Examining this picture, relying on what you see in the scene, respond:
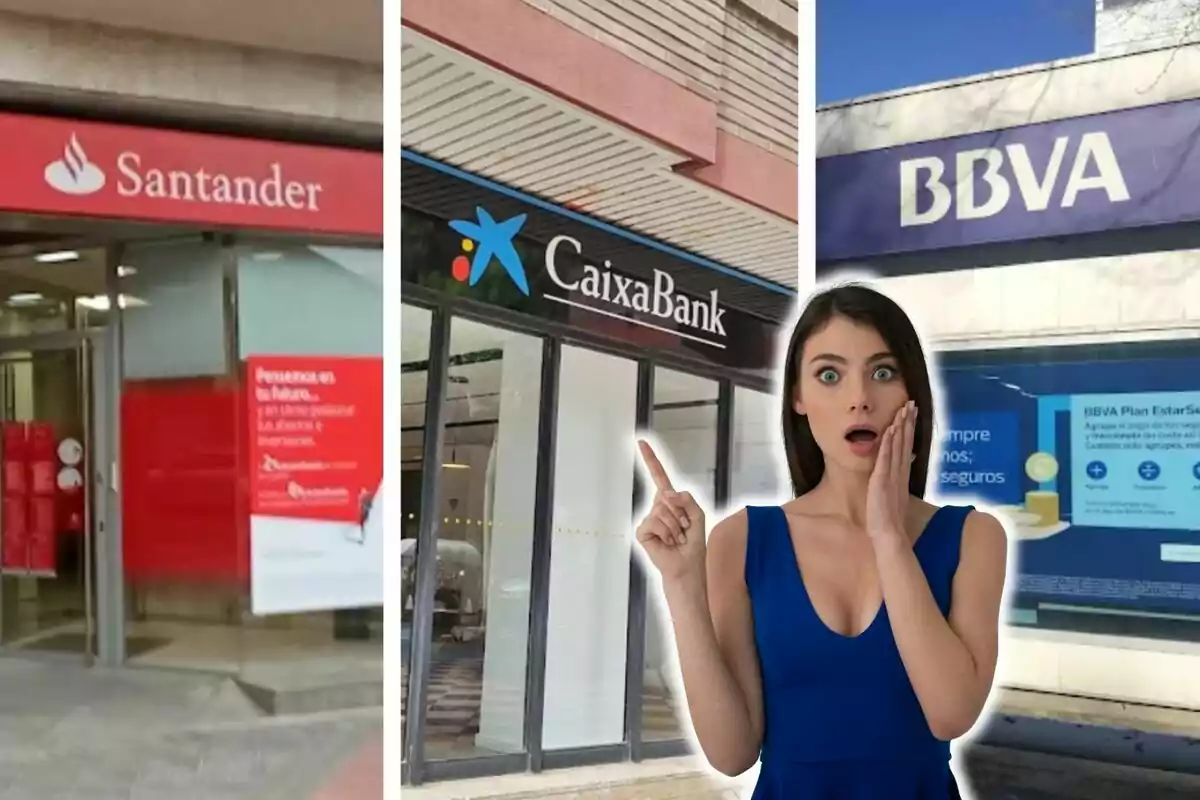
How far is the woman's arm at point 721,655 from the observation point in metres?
1.58

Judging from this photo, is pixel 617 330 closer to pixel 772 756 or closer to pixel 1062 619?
pixel 772 756

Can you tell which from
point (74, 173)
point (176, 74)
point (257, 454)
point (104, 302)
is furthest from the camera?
point (104, 302)

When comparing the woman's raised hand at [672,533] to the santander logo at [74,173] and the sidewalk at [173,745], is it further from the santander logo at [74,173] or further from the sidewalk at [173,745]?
the santander logo at [74,173]

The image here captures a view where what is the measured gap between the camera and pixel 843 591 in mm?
1562

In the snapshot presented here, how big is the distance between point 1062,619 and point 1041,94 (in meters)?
0.83

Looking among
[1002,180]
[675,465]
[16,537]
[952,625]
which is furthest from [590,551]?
[16,537]

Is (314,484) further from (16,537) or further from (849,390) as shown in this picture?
(849,390)

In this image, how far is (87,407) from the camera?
4863 millimetres

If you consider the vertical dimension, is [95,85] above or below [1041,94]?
above

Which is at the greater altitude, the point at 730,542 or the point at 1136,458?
the point at 1136,458

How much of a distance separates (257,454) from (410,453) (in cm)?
281

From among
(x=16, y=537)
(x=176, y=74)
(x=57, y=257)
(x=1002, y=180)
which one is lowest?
(x=16, y=537)

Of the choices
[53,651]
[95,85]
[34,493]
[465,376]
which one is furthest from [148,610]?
[465,376]

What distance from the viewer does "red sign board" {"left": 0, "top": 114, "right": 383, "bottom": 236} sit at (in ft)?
12.7
